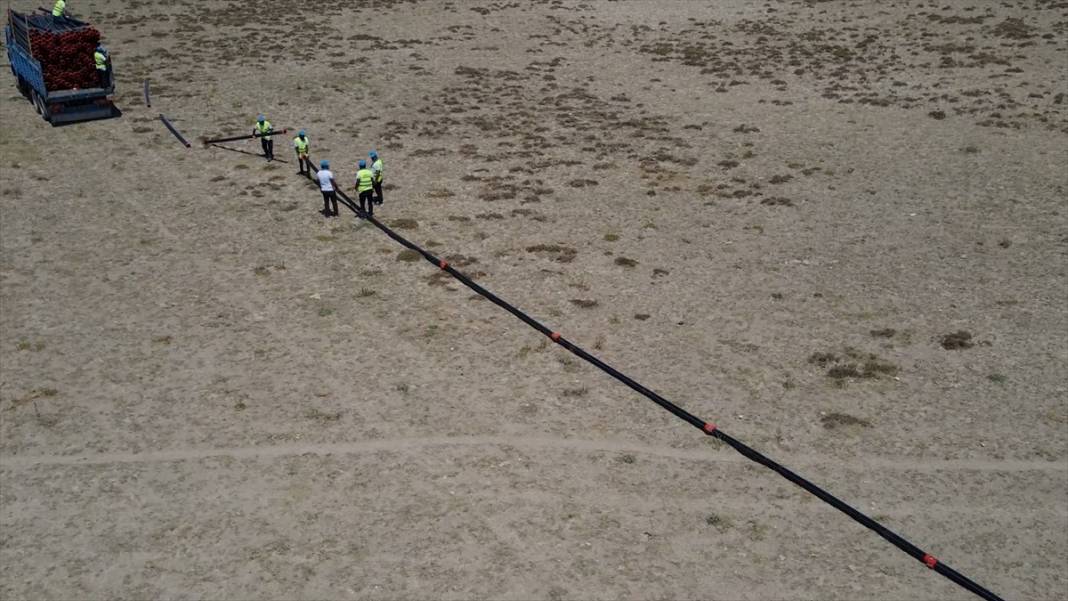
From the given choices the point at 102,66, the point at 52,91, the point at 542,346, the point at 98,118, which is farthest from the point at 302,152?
the point at 542,346

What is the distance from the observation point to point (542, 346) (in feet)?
65.1

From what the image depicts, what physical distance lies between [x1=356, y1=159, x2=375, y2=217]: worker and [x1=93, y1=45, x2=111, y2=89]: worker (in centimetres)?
1533

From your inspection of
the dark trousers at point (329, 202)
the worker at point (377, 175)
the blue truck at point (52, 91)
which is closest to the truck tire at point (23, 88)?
the blue truck at point (52, 91)

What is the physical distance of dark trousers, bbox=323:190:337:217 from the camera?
26.3 m

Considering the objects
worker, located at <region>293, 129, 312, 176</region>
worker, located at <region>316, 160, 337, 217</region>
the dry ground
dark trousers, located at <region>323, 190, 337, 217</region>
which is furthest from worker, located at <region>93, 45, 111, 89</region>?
dark trousers, located at <region>323, 190, 337, 217</region>

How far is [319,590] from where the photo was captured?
13172 mm

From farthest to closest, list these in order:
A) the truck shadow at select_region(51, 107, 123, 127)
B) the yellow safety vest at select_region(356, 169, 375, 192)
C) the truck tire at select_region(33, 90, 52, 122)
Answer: the truck shadow at select_region(51, 107, 123, 127) → the truck tire at select_region(33, 90, 52, 122) → the yellow safety vest at select_region(356, 169, 375, 192)

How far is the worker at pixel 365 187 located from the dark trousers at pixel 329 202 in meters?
0.94

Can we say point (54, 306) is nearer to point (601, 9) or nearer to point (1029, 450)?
point (1029, 450)

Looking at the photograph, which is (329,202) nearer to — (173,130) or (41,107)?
(173,130)

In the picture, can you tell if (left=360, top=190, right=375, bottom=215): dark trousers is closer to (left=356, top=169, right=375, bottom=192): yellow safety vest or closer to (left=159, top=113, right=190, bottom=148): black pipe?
(left=356, top=169, right=375, bottom=192): yellow safety vest

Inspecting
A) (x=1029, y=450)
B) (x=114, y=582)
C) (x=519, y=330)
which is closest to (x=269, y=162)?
(x=519, y=330)

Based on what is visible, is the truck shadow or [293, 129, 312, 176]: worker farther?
the truck shadow

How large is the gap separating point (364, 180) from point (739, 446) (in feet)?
47.5
